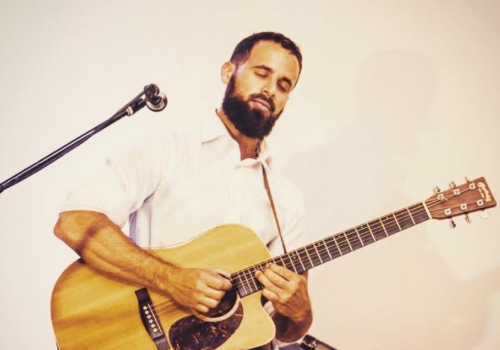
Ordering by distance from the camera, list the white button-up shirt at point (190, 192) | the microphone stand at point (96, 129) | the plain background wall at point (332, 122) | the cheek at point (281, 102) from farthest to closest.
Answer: the cheek at point (281, 102), the plain background wall at point (332, 122), the white button-up shirt at point (190, 192), the microphone stand at point (96, 129)

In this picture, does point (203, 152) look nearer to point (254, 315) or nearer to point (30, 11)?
point (254, 315)

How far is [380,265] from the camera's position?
1.87 m

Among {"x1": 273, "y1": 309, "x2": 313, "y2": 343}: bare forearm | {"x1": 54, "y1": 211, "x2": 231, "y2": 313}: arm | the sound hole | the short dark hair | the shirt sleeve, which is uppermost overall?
the short dark hair

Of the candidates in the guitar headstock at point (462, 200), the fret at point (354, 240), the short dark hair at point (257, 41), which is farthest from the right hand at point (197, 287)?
the short dark hair at point (257, 41)

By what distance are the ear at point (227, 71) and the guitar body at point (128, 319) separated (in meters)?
0.89

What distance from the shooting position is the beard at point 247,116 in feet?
6.20

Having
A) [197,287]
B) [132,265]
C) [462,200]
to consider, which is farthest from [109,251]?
[462,200]

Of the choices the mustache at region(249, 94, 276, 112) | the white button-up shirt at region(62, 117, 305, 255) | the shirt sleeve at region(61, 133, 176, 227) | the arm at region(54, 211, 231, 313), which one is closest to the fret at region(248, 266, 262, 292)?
the arm at region(54, 211, 231, 313)

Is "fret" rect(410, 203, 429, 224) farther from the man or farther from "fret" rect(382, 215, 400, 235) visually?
the man

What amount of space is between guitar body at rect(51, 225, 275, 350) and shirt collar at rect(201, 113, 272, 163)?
583 mm

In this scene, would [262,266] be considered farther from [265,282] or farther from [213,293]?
[213,293]

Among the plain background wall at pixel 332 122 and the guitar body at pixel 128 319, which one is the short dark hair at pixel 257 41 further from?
the guitar body at pixel 128 319

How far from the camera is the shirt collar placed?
6.03 ft

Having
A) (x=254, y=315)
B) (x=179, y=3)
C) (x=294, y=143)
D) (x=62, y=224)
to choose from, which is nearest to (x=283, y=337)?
(x=254, y=315)
